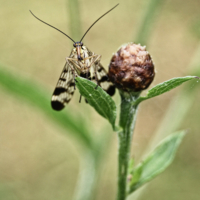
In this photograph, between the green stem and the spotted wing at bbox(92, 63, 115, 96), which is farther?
the green stem

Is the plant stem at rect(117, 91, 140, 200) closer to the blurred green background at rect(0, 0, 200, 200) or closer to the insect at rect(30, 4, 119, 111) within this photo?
the insect at rect(30, 4, 119, 111)

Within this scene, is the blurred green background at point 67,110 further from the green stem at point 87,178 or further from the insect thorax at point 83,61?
Result: the insect thorax at point 83,61

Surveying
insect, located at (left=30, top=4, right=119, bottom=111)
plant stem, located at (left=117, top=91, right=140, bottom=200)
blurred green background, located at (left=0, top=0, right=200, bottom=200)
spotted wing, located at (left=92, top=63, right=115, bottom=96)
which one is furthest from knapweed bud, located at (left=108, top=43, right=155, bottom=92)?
blurred green background, located at (left=0, top=0, right=200, bottom=200)

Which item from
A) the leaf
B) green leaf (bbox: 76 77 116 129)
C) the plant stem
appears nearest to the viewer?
green leaf (bbox: 76 77 116 129)

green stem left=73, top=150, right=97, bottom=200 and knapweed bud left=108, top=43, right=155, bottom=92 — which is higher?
knapweed bud left=108, top=43, right=155, bottom=92

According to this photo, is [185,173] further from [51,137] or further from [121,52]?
[121,52]

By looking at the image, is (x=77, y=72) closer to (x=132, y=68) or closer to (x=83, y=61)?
(x=83, y=61)

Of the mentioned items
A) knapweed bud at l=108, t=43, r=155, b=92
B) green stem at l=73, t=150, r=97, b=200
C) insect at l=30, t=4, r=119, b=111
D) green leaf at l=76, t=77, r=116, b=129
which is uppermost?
insect at l=30, t=4, r=119, b=111

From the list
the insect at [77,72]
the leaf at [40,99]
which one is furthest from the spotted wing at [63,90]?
the leaf at [40,99]
